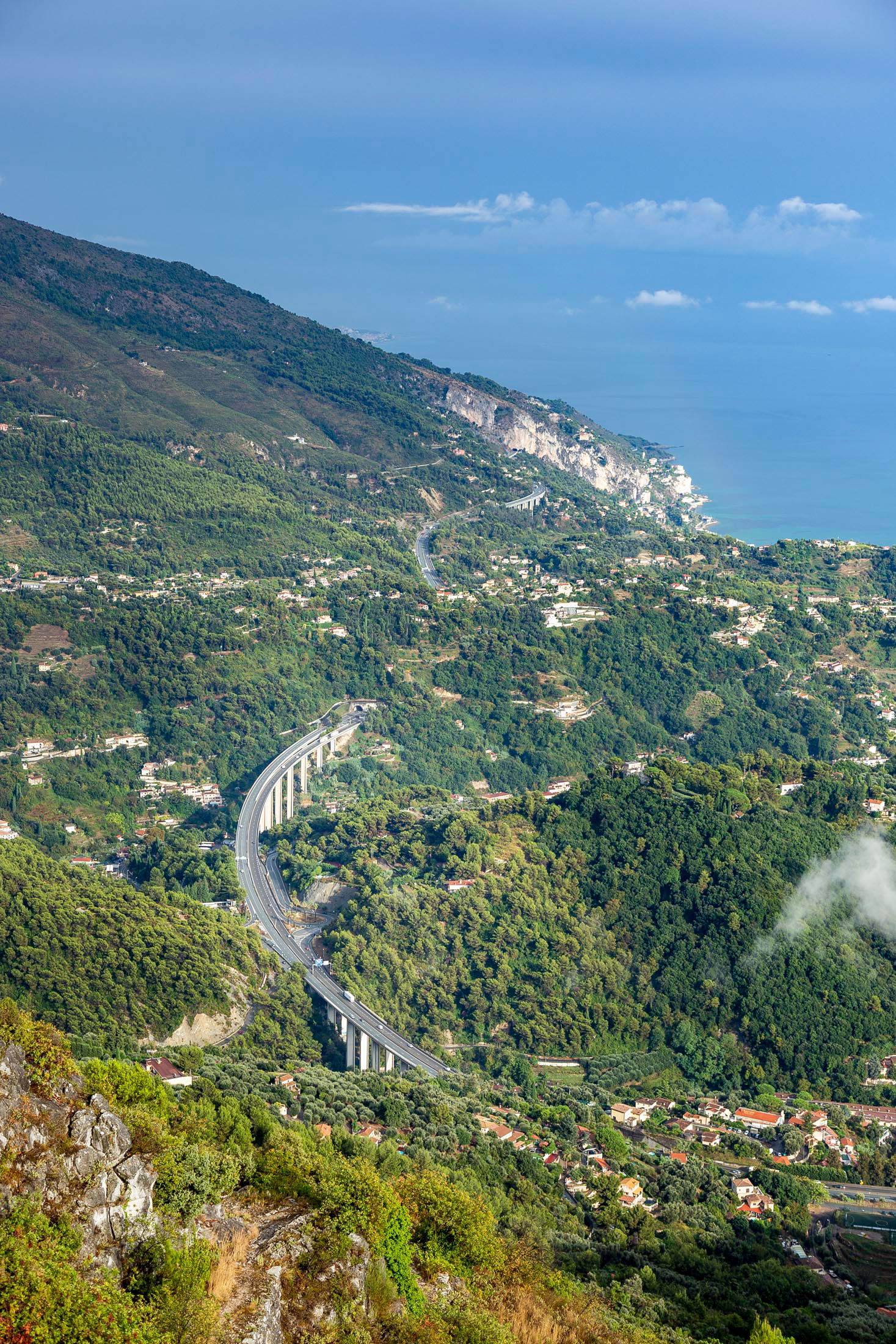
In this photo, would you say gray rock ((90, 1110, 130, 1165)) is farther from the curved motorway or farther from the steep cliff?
the steep cliff

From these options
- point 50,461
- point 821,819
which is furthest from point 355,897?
point 50,461

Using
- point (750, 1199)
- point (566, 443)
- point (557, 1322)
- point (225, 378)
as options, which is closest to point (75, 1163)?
point (557, 1322)

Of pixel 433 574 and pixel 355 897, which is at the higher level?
pixel 433 574

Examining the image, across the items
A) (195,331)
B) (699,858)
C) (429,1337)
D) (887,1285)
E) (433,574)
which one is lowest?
(887,1285)

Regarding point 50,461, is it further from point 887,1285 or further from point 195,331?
point 887,1285

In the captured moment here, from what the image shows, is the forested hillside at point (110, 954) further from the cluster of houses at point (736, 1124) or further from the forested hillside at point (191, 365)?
the forested hillside at point (191, 365)

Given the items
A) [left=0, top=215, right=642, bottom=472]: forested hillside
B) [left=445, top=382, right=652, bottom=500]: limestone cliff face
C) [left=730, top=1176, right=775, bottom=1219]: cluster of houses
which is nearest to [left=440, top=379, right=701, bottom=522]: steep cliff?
[left=445, top=382, right=652, bottom=500]: limestone cliff face
